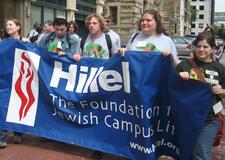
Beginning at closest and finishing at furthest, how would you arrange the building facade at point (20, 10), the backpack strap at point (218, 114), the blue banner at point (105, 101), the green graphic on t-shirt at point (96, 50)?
the backpack strap at point (218, 114)
the blue banner at point (105, 101)
the green graphic on t-shirt at point (96, 50)
the building facade at point (20, 10)

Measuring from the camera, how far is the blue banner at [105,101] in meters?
5.00

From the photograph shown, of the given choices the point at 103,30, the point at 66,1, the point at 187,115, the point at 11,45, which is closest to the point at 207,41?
the point at 187,115

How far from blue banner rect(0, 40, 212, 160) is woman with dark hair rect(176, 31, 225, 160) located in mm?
81

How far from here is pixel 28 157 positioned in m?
6.02

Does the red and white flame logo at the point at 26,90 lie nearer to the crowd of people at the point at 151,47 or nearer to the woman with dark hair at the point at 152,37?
the crowd of people at the point at 151,47

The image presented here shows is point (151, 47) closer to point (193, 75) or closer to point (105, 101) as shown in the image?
point (105, 101)

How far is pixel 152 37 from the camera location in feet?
18.6

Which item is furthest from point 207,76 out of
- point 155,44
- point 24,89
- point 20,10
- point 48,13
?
point 48,13

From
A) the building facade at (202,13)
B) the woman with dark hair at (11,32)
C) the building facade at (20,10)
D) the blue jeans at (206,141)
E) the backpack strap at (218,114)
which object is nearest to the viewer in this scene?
the blue jeans at (206,141)

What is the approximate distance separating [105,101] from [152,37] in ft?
3.21

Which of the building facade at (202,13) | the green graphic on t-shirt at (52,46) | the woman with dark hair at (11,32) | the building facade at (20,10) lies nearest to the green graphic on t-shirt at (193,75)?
the green graphic on t-shirt at (52,46)

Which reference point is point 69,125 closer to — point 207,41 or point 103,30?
point 103,30

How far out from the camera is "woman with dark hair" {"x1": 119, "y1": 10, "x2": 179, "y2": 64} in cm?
562

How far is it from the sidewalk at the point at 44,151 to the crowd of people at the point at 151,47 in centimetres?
15
